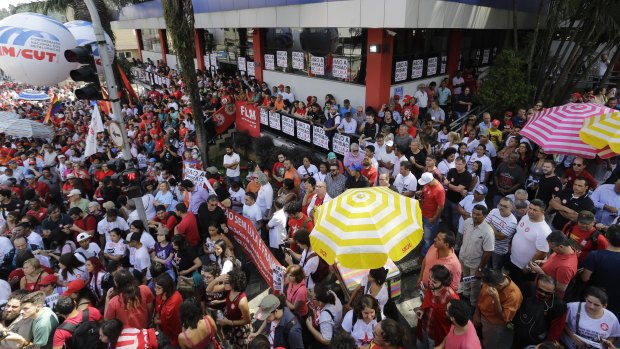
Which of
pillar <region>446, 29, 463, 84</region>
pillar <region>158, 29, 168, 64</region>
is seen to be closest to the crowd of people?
pillar <region>446, 29, 463, 84</region>

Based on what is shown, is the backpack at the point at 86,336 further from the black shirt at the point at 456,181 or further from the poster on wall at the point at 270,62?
the poster on wall at the point at 270,62

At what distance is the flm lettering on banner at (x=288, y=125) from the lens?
11.8 m

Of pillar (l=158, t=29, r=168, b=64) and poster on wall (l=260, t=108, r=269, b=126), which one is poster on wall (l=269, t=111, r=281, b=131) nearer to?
poster on wall (l=260, t=108, r=269, b=126)

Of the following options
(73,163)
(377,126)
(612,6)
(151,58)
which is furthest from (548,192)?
(151,58)

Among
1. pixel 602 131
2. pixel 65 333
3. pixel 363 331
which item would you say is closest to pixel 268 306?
pixel 363 331

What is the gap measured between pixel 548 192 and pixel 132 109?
17.9m

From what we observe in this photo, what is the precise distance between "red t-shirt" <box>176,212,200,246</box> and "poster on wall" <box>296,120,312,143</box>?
5.62 meters

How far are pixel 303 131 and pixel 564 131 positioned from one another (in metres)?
6.75

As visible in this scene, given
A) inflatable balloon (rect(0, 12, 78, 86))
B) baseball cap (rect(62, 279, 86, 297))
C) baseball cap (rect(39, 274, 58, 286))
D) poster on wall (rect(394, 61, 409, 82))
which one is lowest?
baseball cap (rect(39, 274, 58, 286))

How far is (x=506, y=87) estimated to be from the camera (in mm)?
10953

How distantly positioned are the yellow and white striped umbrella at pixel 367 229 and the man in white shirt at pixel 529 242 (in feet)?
4.98

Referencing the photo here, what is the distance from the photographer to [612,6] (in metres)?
9.94

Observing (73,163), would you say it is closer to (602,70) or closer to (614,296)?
(614,296)

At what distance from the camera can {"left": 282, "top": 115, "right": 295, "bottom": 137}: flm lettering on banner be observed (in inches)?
465
